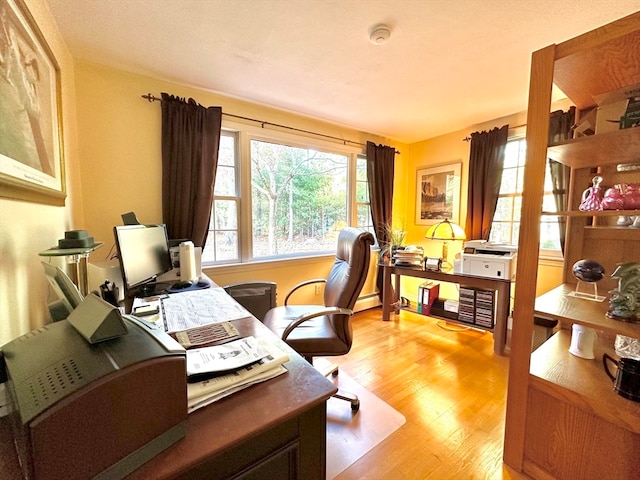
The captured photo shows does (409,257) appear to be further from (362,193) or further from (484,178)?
(484,178)

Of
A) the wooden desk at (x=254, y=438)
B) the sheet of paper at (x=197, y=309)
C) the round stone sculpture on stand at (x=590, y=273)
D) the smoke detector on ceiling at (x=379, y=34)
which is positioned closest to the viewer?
the wooden desk at (x=254, y=438)

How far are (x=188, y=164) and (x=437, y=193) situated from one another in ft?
9.58

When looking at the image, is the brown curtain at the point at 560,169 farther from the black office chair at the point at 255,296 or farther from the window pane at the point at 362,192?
the black office chair at the point at 255,296

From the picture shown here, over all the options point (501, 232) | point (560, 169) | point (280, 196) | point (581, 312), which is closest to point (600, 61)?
point (581, 312)

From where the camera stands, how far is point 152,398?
476 millimetres

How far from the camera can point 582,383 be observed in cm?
116

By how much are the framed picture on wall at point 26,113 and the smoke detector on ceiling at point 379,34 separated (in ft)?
5.07

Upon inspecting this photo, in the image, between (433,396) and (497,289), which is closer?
(433,396)

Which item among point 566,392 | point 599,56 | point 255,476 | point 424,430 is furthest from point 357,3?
point 424,430

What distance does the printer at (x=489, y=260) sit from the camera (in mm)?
2337

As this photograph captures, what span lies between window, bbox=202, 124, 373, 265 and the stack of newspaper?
6.02 feet

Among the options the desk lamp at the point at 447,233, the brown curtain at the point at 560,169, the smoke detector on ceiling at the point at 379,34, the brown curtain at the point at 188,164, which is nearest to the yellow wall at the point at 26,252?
the brown curtain at the point at 188,164

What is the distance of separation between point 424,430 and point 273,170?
249 centimetres

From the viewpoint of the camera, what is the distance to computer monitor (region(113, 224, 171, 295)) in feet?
4.30
